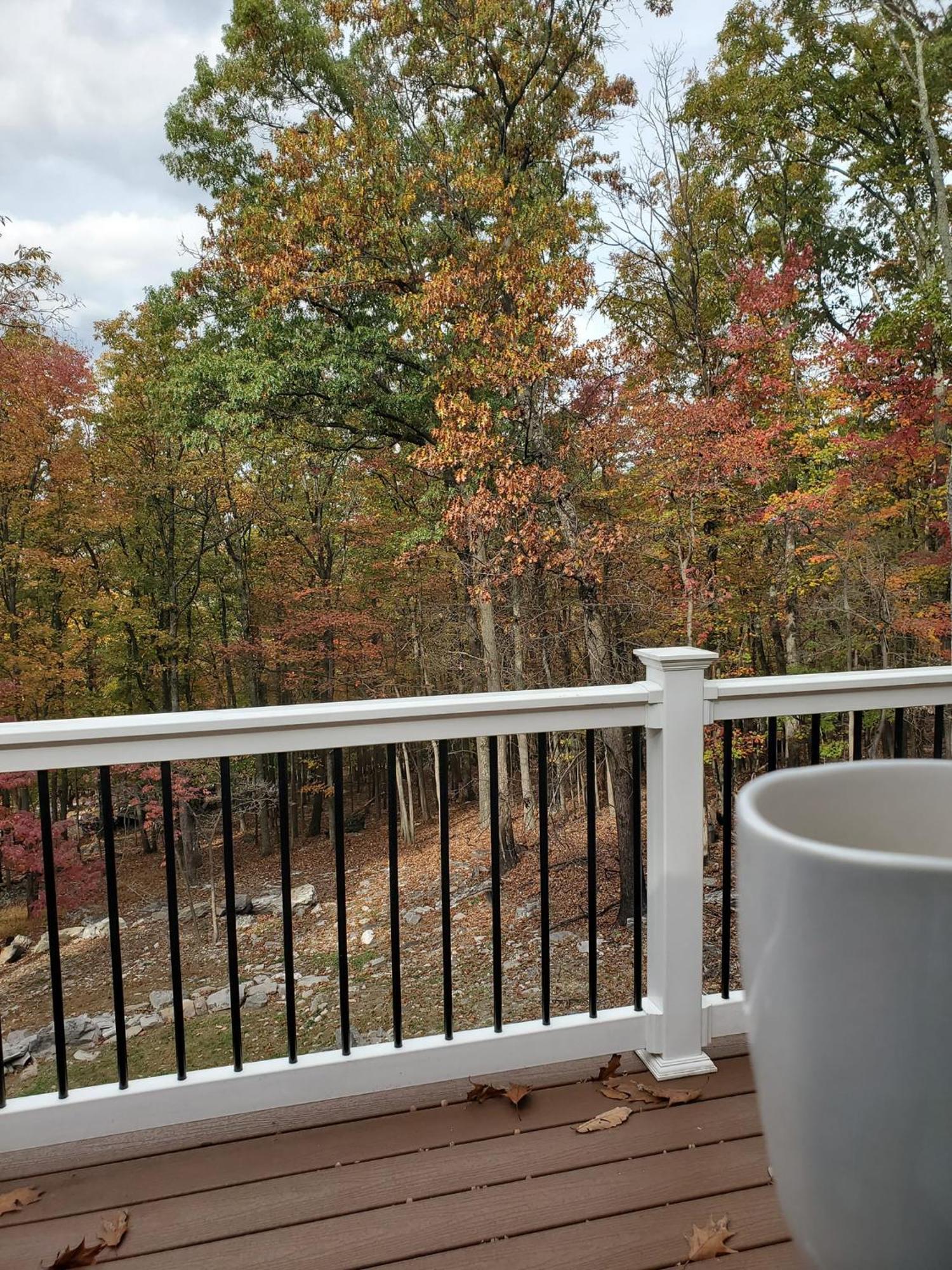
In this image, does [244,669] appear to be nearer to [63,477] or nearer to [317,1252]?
[63,477]

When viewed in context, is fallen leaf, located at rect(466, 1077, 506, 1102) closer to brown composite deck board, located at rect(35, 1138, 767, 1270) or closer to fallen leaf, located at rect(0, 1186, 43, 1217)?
brown composite deck board, located at rect(35, 1138, 767, 1270)

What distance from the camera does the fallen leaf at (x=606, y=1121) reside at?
4.80 ft

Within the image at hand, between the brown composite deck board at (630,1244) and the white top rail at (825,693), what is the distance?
0.87m

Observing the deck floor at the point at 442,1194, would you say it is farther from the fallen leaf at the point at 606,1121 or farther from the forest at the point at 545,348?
the forest at the point at 545,348

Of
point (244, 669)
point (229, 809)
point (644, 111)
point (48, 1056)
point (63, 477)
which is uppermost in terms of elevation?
point (644, 111)

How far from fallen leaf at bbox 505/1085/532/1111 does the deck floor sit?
2cm

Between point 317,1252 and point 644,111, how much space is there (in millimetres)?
10704

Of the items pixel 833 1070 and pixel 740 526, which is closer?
pixel 833 1070

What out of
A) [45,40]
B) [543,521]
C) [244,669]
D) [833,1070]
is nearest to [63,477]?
[244,669]

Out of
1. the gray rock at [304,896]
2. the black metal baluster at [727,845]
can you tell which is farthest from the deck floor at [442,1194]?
the gray rock at [304,896]

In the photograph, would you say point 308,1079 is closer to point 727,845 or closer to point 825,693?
point 727,845

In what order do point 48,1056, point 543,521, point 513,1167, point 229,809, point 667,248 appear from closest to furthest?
point 513,1167, point 229,809, point 48,1056, point 543,521, point 667,248

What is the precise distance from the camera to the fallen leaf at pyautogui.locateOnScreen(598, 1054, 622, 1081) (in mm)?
1644

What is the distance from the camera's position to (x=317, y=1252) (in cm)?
119
